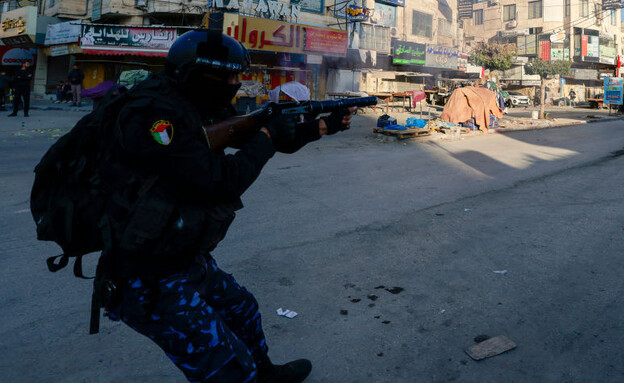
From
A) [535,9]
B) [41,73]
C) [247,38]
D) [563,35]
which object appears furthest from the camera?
[535,9]

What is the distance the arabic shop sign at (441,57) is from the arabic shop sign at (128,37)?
66.2ft

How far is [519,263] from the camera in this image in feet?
12.8

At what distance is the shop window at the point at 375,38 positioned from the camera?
30234 mm

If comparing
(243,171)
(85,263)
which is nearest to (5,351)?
(85,263)

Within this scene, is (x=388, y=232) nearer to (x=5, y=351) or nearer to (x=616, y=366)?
(x=616, y=366)

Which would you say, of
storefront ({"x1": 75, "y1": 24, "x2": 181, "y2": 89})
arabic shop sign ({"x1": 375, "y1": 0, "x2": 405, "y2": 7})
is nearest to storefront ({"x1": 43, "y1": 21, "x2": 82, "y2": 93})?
storefront ({"x1": 75, "y1": 24, "x2": 181, "y2": 89})

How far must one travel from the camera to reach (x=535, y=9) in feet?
169

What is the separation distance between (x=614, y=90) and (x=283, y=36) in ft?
61.0

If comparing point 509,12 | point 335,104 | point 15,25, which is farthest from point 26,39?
point 509,12

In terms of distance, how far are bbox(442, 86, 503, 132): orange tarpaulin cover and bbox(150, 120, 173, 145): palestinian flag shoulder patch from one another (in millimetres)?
14101

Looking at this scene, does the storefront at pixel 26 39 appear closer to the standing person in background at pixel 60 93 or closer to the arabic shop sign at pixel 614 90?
the standing person in background at pixel 60 93

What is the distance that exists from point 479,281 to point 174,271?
8.68 feet

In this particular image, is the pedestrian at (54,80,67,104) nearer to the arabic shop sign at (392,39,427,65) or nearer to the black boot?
the arabic shop sign at (392,39,427,65)

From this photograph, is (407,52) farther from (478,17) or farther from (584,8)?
(584,8)
